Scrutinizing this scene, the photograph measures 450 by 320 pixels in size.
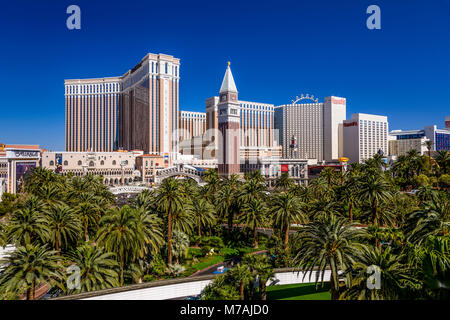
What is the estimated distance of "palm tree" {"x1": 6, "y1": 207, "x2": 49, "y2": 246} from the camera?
31.7 metres

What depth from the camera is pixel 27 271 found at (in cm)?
2280

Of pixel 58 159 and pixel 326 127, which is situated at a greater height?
pixel 326 127

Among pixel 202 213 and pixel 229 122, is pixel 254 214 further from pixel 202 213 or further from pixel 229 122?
pixel 229 122

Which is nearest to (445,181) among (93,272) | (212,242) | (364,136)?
(212,242)

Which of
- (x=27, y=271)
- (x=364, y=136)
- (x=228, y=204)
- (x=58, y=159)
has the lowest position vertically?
(x=27, y=271)

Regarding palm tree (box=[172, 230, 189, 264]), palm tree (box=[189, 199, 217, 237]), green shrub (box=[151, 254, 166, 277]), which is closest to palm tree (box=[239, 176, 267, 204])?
palm tree (box=[189, 199, 217, 237])

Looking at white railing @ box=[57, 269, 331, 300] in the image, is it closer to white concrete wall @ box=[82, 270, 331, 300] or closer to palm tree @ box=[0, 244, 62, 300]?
white concrete wall @ box=[82, 270, 331, 300]

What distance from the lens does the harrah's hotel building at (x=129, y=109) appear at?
159000mm

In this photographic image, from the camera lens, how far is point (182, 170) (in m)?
130

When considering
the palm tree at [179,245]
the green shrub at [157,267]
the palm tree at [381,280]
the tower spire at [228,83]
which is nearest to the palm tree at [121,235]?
the green shrub at [157,267]

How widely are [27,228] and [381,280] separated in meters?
31.7

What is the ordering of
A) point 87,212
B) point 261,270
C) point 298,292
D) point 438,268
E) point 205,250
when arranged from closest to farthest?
point 438,268, point 261,270, point 298,292, point 87,212, point 205,250

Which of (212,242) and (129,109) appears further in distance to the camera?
(129,109)

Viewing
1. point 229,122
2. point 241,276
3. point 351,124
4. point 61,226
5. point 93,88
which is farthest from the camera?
point 93,88
